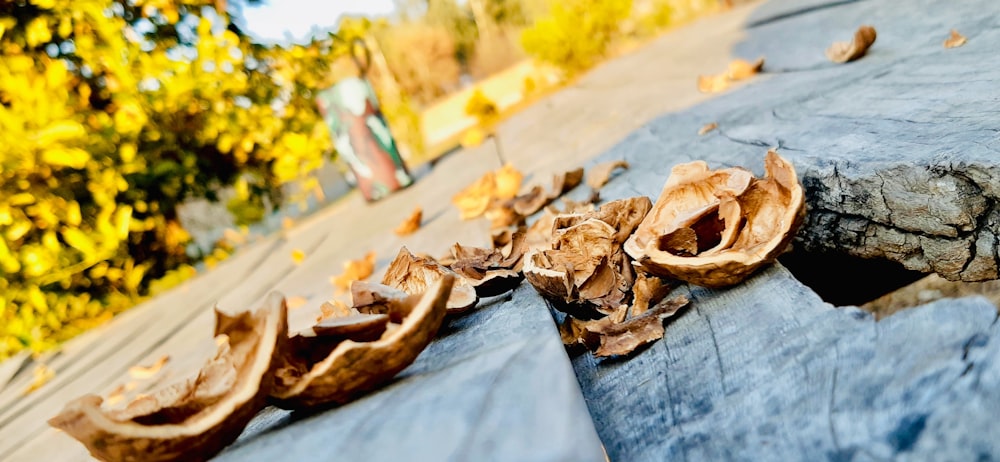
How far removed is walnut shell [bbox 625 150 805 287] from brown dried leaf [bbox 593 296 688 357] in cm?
5

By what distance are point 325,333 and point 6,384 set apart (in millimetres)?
3326

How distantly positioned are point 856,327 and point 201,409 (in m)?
0.67

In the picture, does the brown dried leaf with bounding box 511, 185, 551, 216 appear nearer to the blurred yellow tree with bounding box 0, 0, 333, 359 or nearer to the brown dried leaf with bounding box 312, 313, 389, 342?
the brown dried leaf with bounding box 312, 313, 389, 342

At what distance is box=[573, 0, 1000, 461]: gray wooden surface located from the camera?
41cm

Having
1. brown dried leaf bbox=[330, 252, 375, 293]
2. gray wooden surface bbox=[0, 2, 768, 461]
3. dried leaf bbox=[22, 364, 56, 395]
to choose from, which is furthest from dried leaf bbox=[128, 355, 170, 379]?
dried leaf bbox=[22, 364, 56, 395]

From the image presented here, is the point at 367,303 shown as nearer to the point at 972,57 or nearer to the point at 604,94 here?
the point at 972,57

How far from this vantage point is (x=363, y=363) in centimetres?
57

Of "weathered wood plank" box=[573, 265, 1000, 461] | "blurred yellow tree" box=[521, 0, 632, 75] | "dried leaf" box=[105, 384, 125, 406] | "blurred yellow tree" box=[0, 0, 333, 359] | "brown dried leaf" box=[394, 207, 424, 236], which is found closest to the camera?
"weathered wood plank" box=[573, 265, 1000, 461]

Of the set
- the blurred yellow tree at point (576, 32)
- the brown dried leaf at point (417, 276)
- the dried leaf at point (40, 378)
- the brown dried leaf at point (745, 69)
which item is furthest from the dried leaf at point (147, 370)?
the blurred yellow tree at point (576, 32)

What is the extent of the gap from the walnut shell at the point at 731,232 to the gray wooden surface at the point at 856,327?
1.7 inches

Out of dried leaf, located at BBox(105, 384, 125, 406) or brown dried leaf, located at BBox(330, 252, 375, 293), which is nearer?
dried leaf, located at BBox(105, 384, 125, 406)

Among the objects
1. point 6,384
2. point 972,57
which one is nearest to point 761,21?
point 972,57

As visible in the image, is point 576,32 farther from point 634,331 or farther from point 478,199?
point 634,331

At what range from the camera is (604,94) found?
375 centimetres
